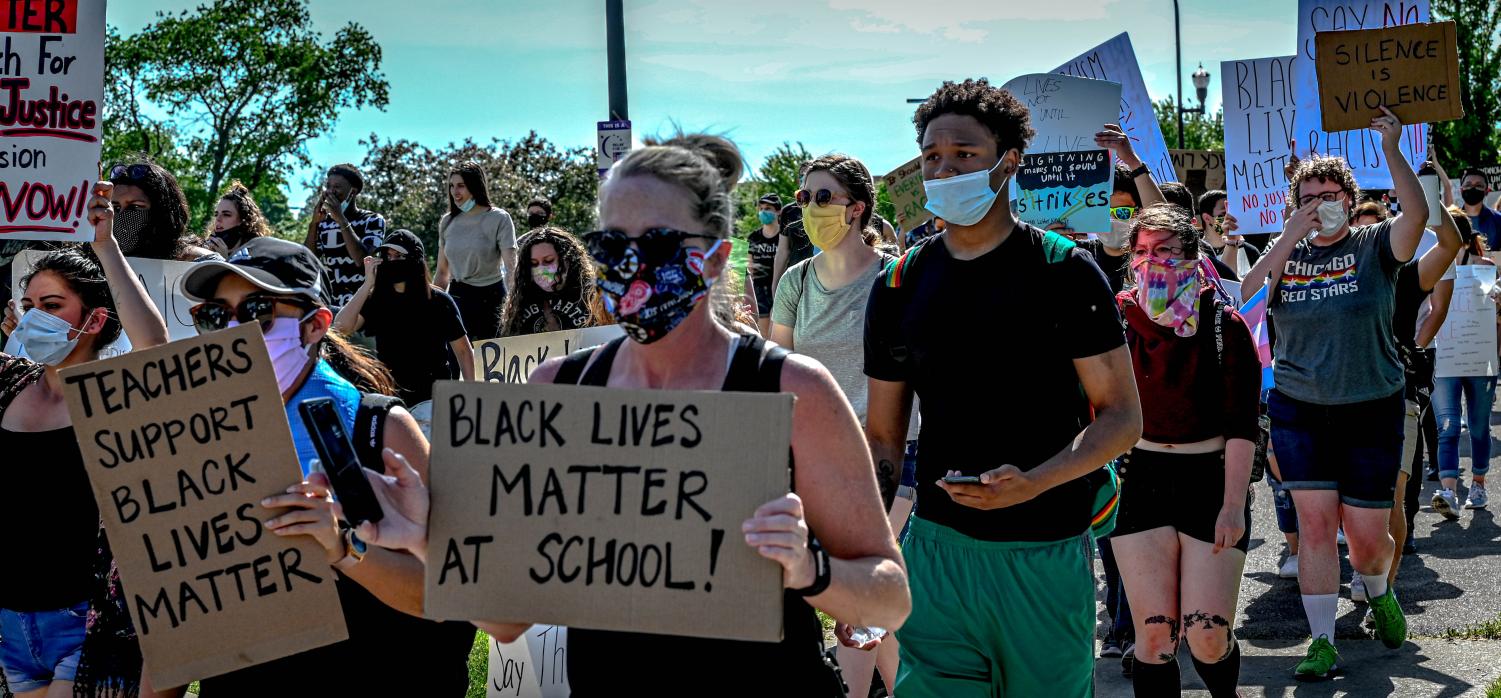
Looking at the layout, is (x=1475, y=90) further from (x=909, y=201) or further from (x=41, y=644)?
(x=41, y=644)

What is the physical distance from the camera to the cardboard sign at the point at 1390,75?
23.0 feet

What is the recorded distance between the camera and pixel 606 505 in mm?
2439

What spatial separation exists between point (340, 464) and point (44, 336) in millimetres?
2222

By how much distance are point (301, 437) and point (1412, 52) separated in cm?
588

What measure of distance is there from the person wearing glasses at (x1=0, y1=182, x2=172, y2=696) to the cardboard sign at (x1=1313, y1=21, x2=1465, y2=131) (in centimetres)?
551

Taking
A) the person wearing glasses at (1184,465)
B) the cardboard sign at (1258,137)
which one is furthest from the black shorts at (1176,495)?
the cardboard sign at (1258,137)

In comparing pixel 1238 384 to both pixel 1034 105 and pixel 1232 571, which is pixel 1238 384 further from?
pixel 1034 105

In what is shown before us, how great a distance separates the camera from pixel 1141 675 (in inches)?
194

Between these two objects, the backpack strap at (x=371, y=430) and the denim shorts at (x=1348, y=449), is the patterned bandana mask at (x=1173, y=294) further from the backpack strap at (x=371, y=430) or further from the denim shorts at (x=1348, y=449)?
the backpack strap at (x=371, y=430)

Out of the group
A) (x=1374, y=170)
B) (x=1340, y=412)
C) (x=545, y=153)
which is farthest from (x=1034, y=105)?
(x=545, y=153)

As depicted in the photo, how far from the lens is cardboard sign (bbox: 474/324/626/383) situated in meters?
6.25

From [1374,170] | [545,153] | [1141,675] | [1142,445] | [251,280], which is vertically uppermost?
[545,153]

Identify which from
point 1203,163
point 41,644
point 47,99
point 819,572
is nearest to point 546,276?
point 47,99

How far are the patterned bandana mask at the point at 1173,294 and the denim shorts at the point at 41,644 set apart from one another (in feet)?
11.9
